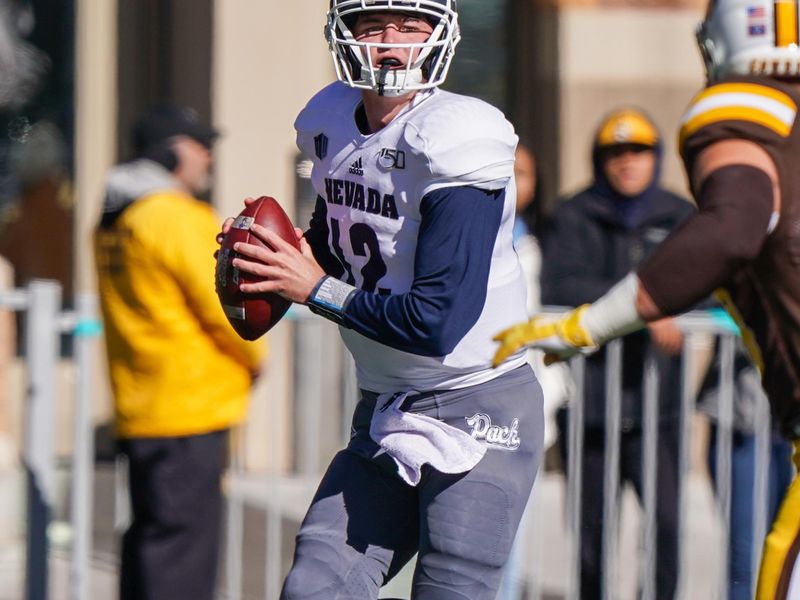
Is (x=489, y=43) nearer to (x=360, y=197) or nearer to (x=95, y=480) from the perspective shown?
(x=95, y=480)

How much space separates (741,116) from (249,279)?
116 centimetres

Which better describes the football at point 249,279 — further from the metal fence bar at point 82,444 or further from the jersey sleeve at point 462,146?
the metal fence bar at point 82,444

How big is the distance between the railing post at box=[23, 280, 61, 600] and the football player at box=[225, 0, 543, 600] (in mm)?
2302

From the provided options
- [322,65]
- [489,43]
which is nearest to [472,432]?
[322,65]

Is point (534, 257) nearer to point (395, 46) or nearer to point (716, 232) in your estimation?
point (395, 46)

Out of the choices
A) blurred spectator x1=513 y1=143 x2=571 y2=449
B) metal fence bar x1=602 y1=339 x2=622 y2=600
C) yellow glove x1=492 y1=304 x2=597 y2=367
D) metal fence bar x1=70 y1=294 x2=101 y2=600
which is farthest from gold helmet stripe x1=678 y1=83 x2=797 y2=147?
metal fence bar x1=70 y1=294 x2=101 y2=600

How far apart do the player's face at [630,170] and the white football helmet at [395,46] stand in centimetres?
262

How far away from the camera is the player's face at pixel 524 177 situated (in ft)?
22.6

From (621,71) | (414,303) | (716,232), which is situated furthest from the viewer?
(621,71)

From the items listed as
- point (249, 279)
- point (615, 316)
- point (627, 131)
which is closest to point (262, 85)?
point (627, 131)

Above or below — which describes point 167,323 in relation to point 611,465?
above

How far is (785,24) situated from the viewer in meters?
3.57

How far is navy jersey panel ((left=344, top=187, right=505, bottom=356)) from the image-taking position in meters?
3.55

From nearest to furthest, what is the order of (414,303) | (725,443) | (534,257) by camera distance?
(414,303)
(725,443)
(534,257)
